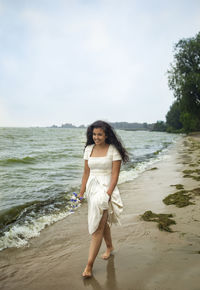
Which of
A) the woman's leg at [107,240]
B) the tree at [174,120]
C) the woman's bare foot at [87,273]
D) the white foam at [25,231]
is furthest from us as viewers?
the tree at [174,120]

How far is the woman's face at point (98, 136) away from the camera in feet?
10.3

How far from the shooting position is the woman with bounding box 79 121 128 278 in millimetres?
2865

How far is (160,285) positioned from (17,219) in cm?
385

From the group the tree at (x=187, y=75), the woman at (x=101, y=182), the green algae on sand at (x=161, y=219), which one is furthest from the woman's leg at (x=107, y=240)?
the tree at (x=187, y=75)

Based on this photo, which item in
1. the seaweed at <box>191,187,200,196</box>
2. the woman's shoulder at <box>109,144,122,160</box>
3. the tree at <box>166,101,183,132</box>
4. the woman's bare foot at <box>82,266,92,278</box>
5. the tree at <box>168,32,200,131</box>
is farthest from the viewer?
the tree at <box>166,101,183,132</box>

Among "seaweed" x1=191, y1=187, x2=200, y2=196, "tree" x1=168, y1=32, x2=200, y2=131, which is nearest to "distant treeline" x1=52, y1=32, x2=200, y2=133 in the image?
"tree" x1=168, y1=32, x2=200, y2=131

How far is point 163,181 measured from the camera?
26.7 feet

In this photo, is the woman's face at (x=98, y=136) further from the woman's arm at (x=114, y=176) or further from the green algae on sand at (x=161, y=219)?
the green algae on sand at (x=161, y=219)

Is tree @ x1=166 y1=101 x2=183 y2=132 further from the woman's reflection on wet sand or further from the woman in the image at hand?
the woman's reflection on wet sand

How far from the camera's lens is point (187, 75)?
2836 centimetres

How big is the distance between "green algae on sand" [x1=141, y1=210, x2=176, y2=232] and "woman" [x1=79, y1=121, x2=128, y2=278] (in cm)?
114

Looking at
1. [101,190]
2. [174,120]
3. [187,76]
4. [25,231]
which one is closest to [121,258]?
[101,190]

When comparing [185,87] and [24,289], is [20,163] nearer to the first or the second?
[24,289]

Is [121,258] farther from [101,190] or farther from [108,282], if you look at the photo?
[101,190]
